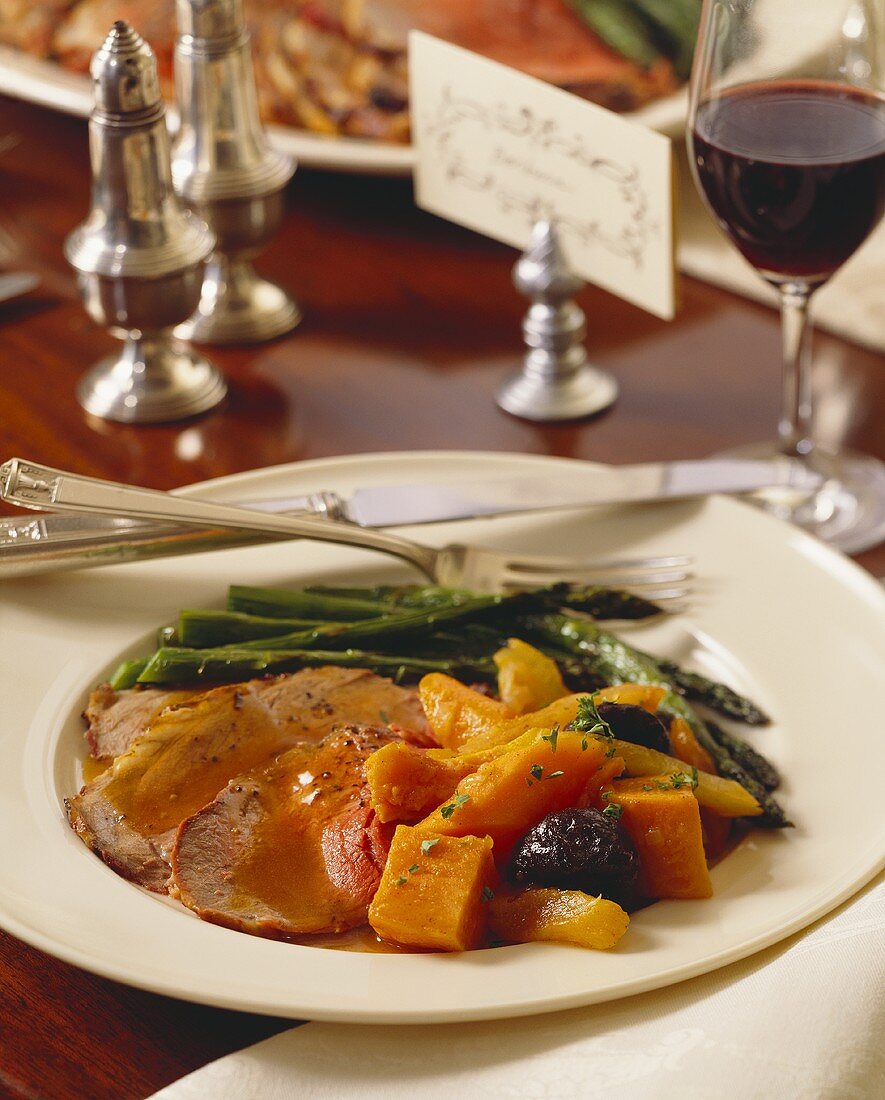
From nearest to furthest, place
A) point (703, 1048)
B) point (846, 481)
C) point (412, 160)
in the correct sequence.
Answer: point (703, 1048) → point (846, 481) → point (412, 160)

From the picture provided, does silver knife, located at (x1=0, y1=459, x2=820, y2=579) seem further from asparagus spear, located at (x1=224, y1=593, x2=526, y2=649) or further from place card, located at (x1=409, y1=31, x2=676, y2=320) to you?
place card, located at (x1=409, y1=31, x2=676, y2=320)

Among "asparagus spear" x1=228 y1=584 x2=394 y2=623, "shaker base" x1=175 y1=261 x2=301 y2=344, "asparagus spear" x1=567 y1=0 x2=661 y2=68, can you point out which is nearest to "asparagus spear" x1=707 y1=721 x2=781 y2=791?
"asparagus spear" x1=228 y1=584 x2=394 y2=623

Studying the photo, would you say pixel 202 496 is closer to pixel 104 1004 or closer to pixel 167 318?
pixel 167 318

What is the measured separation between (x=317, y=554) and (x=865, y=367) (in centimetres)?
115

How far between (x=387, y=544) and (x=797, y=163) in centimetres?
Result: 74

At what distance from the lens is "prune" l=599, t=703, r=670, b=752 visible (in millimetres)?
1425

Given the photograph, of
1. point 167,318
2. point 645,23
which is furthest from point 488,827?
point 645,23

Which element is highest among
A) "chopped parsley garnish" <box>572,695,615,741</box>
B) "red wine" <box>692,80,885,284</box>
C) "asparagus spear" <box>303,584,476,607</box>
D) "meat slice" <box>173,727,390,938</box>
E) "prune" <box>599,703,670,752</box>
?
"red wine" <box>692,80,885,284</box>

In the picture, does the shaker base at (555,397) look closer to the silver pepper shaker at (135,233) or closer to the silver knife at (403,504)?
the silver knife at (403,504)

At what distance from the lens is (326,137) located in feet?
9.15

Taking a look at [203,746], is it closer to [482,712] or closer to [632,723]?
[482,712]

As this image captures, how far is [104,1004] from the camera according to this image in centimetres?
130

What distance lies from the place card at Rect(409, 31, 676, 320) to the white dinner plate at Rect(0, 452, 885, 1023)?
0.44 m

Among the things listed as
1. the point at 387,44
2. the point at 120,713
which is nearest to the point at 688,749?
the point at 120,713
